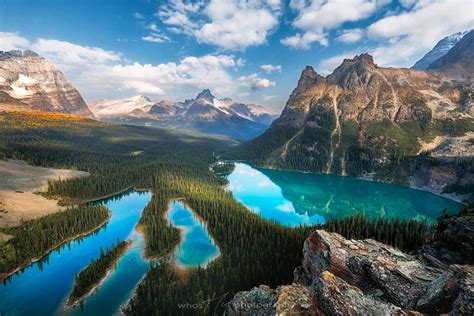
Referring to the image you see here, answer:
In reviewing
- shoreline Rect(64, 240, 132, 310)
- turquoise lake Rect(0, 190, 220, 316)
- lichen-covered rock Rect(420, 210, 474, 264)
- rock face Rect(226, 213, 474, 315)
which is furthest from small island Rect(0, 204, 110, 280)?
lichen-covered rock Rect(420, 210, 474, 264)

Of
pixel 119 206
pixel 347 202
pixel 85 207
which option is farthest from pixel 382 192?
pixel 85 207

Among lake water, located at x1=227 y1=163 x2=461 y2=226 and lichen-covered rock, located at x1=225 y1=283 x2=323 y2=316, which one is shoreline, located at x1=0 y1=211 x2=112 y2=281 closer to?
lake water, located at x1=227 y1=163 x2=461 y2=226

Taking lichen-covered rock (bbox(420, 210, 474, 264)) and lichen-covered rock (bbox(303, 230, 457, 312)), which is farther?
lichen-covered rock (bbox(420, 210, 474, 264))

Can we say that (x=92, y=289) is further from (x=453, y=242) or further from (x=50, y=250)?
(x=453, y=242)

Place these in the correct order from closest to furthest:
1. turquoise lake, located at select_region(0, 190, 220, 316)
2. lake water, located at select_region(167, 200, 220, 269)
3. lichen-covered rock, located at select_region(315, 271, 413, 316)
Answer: lichen-covered rock, located at select_region(315, 271, 413, 316) → turquoise lake, located at select_region(0, 190, 220, 316) → lake water, located at select_region(167, 200, 220, 269)

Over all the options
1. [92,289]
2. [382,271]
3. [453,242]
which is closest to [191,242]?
[92,289]

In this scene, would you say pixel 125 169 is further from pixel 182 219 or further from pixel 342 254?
pixel 342 254

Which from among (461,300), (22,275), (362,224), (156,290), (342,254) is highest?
(461,300)
